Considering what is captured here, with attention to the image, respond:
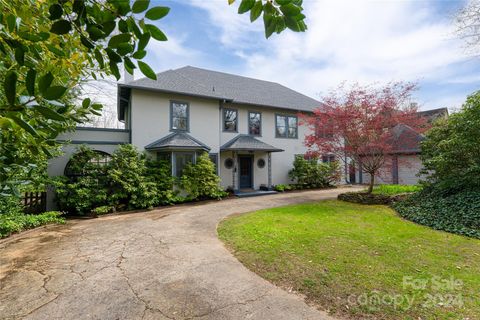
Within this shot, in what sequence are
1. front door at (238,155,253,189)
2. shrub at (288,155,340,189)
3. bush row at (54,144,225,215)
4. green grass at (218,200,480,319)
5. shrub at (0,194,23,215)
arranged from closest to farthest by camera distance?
green grass at (218,200,480,319), shrub at (0,194,23,215), bush row at (54,144,225,215), front door at (238,155,253,189), shrub at (288,155,340,189)

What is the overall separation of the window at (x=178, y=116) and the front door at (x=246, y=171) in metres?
4.21

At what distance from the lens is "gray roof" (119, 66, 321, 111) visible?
12.6 m

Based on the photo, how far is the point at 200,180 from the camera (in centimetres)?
1175

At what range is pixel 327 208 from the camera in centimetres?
921

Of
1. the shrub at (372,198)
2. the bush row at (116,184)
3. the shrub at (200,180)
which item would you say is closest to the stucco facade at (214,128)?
the bush row at (116,184)

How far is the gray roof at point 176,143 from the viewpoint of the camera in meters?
11.4

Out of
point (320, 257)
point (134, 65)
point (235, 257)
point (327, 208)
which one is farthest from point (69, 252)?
point (327, 208)

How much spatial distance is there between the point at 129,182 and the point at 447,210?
1146cm

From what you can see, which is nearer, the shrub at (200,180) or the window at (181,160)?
the shrub at (200,180)

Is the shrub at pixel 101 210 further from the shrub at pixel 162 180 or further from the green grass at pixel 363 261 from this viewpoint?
the green grass at pixel 363 261

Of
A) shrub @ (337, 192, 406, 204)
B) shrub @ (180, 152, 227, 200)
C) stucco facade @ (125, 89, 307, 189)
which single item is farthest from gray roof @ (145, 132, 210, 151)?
shrub @ (337, 192, 406, 204)

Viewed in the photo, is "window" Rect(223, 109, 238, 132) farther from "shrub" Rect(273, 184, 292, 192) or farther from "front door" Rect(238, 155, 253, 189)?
"shrub" Rect(273, 184, 292, 192)

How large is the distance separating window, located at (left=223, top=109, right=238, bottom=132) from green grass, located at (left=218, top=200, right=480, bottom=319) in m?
8.51

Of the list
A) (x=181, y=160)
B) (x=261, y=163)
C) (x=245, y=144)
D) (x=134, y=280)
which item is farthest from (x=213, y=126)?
(x=134, y=280)
